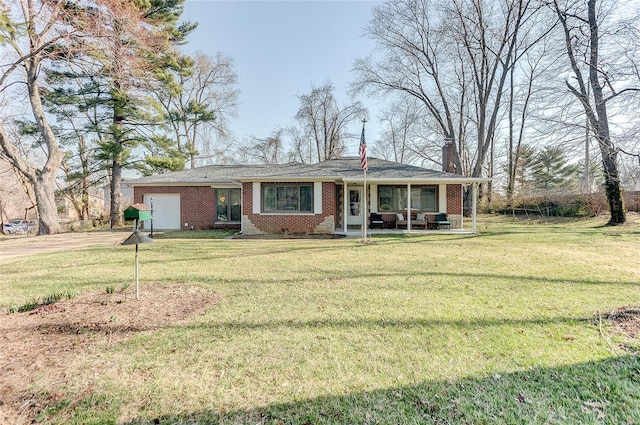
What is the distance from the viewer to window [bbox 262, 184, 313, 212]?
44.2 feet

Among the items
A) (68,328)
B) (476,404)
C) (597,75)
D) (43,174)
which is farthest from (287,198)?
(597,75)

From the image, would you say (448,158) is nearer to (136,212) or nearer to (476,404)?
(136,212)

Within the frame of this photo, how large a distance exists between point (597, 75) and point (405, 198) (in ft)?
32.8

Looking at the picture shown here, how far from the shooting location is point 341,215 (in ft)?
52.2

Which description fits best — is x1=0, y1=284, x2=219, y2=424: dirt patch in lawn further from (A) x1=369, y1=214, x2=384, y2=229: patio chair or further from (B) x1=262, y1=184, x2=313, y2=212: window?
(A) x1=369, y1=214, x2=384, y2=229: patio chair

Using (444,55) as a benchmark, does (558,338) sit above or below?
below

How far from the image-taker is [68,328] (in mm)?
3707

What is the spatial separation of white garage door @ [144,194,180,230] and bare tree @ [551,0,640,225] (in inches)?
765

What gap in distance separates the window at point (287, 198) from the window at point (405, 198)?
406 centimetres

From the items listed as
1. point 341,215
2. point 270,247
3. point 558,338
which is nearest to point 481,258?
point 558,338

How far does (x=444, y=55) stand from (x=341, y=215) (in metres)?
19.3

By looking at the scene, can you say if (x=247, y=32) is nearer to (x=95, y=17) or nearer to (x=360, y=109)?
(x=95, y=17)

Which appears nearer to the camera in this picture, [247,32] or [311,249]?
[311,249]

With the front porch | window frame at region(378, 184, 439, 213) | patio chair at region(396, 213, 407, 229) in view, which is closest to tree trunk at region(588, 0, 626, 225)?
the front porch
